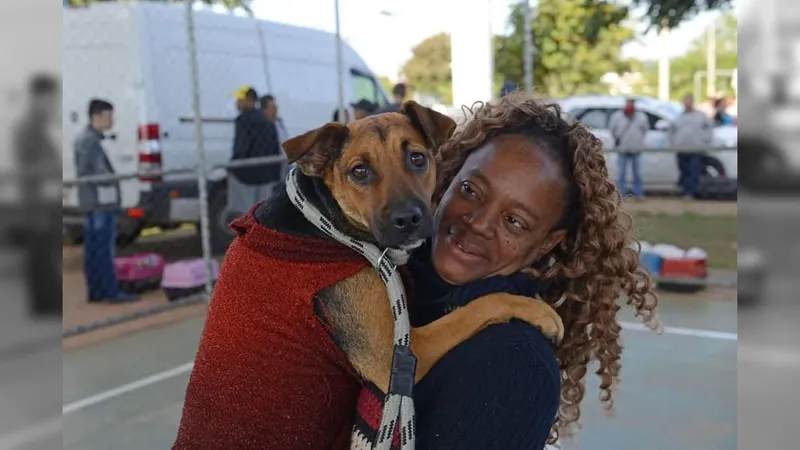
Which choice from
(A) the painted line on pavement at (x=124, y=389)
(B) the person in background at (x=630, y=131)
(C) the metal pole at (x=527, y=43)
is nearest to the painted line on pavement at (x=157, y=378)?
(A) the painted line on pavement at (x=124, y=389)

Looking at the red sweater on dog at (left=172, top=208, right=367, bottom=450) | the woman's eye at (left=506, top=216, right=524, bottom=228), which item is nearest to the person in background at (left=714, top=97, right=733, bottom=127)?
the woman's eye at (left=506, top=216, right=524, bottom=228)

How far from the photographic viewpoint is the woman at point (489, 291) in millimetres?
1730

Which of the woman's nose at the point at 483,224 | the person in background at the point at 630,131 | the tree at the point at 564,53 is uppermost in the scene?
the tree at the point at 564,53

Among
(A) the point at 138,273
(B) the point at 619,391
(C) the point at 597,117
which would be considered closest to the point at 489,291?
(B) the point at 619,391

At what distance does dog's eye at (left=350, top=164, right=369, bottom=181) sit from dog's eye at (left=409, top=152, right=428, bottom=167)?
15 centimetres

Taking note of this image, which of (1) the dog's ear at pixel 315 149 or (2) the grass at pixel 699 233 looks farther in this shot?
(2) the grass at pixel 699 233

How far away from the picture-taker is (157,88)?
1013 centimetres

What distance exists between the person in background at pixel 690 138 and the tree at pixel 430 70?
20.9 m

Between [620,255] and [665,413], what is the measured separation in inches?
136

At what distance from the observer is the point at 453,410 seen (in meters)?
1.73

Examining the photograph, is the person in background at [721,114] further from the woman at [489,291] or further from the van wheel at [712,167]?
the woman at [489,291]

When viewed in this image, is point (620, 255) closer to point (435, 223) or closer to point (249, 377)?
point (435, 223)

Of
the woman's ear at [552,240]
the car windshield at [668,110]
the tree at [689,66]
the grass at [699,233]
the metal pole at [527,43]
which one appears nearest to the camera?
the woman's ear at [552,240]

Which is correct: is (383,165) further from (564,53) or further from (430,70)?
(430,70)
